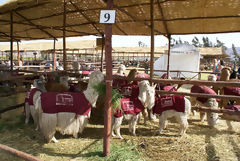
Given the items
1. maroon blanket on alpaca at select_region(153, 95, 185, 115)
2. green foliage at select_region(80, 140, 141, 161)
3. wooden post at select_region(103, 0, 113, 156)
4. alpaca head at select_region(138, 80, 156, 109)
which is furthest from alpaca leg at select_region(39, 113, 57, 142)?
maroon blanket on alpaca at select_region(153, 95, 185, 115)

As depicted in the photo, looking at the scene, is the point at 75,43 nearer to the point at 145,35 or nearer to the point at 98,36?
the point at 98,36

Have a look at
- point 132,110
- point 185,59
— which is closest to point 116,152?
point 132,110

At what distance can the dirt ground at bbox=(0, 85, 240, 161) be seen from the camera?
314 centimetres

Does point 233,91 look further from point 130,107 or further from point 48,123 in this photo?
point 48,123

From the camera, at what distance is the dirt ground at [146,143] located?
124 inches

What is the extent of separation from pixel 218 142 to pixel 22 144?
154 inches

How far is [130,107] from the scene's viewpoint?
148 inches

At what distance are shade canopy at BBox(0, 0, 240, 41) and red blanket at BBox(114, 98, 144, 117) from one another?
1806mm

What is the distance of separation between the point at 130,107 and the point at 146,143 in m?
0.78

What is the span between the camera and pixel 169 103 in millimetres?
3943

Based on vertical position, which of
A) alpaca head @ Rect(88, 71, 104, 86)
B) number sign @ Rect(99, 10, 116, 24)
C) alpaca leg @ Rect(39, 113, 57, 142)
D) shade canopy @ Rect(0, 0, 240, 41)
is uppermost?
shade canopy @ Rect(0, 0, 240, 41)

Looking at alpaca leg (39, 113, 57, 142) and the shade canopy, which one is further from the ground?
the shade canopy

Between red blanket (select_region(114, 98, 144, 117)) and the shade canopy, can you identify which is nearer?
red blanket (select_region(114, 98, 144, 117))

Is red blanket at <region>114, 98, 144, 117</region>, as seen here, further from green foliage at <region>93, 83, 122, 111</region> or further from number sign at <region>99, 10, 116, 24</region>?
number sign at <region>99, 10, 116, 24</region>
